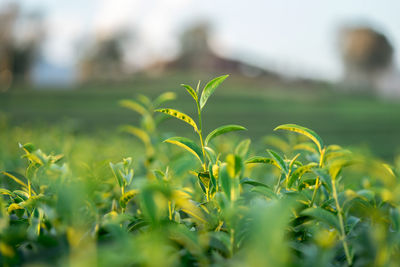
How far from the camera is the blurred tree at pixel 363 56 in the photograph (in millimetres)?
35156

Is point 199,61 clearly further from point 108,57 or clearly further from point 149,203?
point 149,203

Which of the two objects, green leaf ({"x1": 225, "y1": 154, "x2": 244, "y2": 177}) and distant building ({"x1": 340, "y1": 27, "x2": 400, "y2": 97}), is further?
distant building ({"x1": 340, "y1": 27, "x2": 400, "y2": 97})

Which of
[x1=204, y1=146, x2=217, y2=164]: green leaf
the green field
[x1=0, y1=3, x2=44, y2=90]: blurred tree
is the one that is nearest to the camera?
[x1=204, y1=146, x2=217, y2=164]: green leaf

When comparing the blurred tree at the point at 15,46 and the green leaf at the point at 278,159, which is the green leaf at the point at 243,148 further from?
the blurred tree at the point at 15,46

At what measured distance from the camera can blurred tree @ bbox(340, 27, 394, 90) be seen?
35.2 meters

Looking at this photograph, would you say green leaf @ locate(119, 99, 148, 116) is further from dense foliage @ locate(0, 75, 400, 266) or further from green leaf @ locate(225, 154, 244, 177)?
green leaf @ locate(225, 154, 244, 177)

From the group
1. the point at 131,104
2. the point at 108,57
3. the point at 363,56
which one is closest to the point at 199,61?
the point at 108,57

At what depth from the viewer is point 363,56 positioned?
1395 inches

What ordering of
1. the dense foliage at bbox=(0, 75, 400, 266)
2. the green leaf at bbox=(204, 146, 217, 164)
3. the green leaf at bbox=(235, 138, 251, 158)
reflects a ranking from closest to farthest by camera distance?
the dense foliage at bbox=(0, 75, 400, 266), the green leaf at bbox=(204, 146, 217, 164), the green leaf at bbox=(235, 138, 251, 158)

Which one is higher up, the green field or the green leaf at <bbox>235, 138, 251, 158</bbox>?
the green leaf at <bbox>235, 138, 251, 158</bbox>

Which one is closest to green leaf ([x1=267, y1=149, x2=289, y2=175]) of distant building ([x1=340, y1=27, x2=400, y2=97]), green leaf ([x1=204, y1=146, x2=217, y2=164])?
green leaf ([x1=204, y1=146, x2=217, y2=164])

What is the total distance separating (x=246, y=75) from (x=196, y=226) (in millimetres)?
31584

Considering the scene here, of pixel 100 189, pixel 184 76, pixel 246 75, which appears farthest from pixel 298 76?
pixel 100 189

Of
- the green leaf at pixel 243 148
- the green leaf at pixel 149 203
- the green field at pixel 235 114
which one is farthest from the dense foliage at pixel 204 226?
the green field at pixel 235 114
